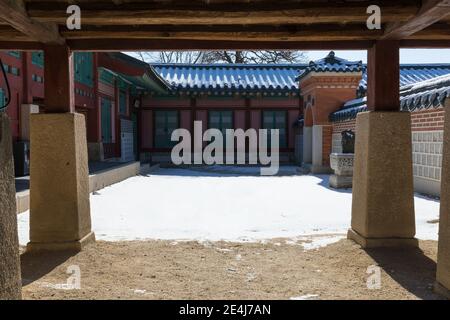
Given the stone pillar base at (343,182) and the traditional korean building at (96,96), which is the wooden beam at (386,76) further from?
the traditional korean building at (96,96)

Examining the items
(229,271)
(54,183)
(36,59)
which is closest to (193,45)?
(54,183)

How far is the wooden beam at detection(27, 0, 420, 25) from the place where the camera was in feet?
13.3

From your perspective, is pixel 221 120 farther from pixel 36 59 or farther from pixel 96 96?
pixel 36 59

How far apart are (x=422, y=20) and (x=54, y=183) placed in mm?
4332

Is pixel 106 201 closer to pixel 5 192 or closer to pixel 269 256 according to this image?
pixel 269 256

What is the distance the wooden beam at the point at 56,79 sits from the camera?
197 inches

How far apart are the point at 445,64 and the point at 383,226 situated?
18.9 meters

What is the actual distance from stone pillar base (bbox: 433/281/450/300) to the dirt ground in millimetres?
63

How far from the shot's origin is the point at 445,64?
2066cm

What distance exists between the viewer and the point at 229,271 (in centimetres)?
432

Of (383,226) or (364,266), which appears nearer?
(364,266)

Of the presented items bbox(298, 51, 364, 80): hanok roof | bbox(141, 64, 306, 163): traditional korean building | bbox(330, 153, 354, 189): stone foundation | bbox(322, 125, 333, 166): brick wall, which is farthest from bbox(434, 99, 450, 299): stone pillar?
bbox(141, 64, 306, 163): traditional korean building

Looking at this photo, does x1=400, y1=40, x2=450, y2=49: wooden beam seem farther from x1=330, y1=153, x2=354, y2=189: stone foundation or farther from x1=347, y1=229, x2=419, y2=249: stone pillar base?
x1=330, y1=153, x2=354, y2=189: stone foundation
